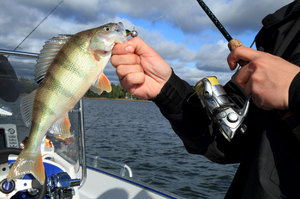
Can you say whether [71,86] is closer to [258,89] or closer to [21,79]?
[258,89]

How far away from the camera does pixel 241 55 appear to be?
1.46 meters

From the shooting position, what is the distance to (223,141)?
6.39 feet

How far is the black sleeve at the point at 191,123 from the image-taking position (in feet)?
6.28

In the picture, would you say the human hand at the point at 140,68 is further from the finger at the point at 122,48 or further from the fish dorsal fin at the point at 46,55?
the fish dorsal fin at the point at 46,55

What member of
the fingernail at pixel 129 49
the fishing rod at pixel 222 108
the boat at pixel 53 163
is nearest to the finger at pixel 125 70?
the fingernail at pixel 129 49

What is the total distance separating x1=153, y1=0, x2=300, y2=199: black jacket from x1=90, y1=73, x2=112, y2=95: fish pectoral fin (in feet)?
1.39

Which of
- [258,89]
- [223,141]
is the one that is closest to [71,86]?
[258,89]

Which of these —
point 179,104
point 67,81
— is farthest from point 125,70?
point 179,104

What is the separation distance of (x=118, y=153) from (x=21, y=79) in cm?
892

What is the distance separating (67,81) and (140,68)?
0.50 metres

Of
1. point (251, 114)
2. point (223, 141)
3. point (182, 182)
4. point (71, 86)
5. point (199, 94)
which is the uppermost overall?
point (71, 86)

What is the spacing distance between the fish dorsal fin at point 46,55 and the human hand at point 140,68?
31 centimetres

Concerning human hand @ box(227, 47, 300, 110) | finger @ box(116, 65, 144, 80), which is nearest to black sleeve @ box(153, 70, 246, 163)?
finger @ box(116, 65, 144, 80)

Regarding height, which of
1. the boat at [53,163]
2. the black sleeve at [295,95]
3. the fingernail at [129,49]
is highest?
the fingernail at [129,49]
